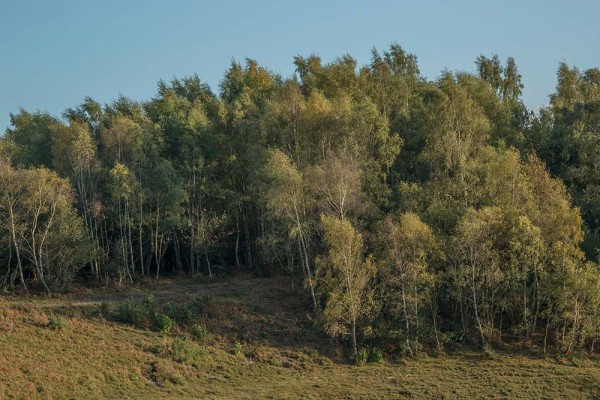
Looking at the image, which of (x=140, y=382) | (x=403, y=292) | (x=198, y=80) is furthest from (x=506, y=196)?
(x=198, y=80)

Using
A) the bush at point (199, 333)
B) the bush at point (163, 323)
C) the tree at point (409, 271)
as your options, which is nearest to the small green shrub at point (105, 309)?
the bush at point (163, 323)

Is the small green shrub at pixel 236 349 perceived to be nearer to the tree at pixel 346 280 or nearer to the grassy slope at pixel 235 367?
the grassy slope at pixel 235 367

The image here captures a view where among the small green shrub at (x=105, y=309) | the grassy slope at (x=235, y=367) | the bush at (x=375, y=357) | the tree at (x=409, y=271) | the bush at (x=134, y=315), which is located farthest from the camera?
the tree at (x=409, y=271)

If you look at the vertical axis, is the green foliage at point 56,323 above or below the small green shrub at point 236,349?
above

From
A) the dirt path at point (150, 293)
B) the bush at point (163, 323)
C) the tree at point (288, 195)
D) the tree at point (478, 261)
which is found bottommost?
the bush at point (163, 323)

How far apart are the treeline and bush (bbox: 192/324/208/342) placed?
29.4ft

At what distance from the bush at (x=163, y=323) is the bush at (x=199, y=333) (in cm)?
176

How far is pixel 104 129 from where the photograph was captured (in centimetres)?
7012

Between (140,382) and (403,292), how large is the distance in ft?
65.5

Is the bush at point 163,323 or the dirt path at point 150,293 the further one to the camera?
the dirt path at point 150,293

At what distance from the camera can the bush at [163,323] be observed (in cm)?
5075

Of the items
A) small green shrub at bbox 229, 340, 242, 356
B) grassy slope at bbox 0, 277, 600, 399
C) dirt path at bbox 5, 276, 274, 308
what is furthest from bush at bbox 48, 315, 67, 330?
small green shrub at bbox 229, 340, 242, 356

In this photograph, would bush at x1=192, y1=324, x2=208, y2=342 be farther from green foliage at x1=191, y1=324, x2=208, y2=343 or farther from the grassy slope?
the grassy slope

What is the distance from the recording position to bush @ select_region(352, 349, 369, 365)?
49719mm
